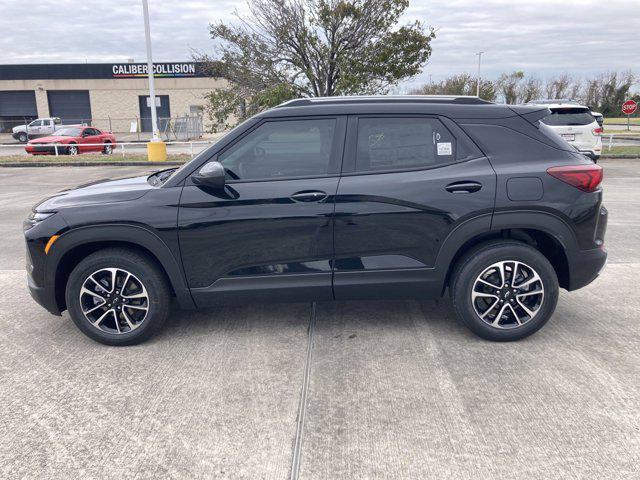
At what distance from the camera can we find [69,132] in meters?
25.1

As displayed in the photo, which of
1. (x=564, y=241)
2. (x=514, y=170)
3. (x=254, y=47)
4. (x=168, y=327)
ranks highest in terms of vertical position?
(x=254, y=47)

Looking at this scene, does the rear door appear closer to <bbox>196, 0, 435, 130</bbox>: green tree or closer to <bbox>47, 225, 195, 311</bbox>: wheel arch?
<bbox>47, 225, 195, 311</bbox>: wheel arch

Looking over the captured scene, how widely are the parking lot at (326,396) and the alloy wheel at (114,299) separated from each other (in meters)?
0.22

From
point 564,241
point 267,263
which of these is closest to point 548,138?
point 564,241

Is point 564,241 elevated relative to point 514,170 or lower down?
lower down

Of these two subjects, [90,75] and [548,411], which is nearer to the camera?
[548,411]

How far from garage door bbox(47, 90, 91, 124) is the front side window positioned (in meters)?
50.4

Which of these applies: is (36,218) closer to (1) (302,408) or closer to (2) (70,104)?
(1) (302,408)

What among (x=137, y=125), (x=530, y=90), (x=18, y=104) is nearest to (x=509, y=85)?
(x=530, y=90)

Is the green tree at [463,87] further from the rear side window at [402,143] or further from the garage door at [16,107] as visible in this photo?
the rear side window at [402,143]

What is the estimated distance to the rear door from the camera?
12.6 ft

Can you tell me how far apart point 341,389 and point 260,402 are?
0.51 m

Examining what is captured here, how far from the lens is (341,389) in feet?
11.1

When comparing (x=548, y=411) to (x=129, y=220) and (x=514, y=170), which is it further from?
(x=129, y=220)
